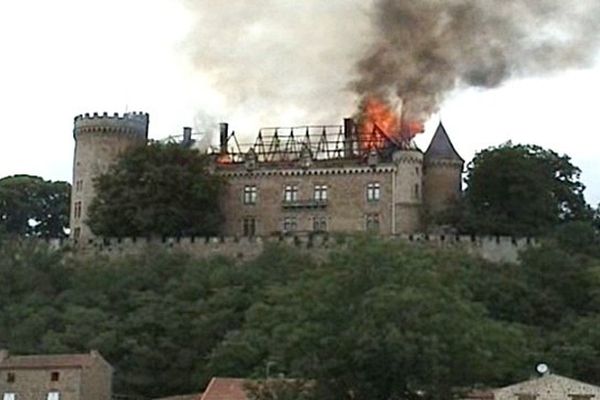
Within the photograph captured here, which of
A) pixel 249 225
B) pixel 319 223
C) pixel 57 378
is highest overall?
pixel 319 223

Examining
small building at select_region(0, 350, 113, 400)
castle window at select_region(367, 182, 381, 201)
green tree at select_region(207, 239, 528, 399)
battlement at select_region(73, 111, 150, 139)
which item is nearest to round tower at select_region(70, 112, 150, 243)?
battlement at select_region(73, 111, 150, 139)

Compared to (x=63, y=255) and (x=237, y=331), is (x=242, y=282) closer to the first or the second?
(x=237, y=331)

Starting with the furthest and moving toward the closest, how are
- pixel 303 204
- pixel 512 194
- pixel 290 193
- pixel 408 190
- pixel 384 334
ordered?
pixel 290 193
pixel 303 204
pixel 408 190
pixel 512 194
pixel 384 334

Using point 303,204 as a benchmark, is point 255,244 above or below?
below

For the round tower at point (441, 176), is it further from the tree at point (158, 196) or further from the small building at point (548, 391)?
the small building at point (548, 391)

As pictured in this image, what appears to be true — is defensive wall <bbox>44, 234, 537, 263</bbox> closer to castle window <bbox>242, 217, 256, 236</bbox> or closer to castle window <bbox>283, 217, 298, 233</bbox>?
castle window <bbox>283, 217, 298, 233</bbox>

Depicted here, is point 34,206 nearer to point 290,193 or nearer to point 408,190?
point 290,193

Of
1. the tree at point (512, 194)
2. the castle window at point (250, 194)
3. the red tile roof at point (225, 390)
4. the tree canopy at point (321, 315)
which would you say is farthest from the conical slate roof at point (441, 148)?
the red tile roof at point (225, 390)

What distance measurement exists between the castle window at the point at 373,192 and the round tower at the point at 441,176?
288cm

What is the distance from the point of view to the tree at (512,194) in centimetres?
10569

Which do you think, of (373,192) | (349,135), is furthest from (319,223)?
(349,135)

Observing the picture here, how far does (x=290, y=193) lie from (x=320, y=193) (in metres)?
1.97

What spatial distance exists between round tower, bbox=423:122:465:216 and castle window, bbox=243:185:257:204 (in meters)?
→ 10.3

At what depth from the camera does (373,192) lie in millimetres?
107812
